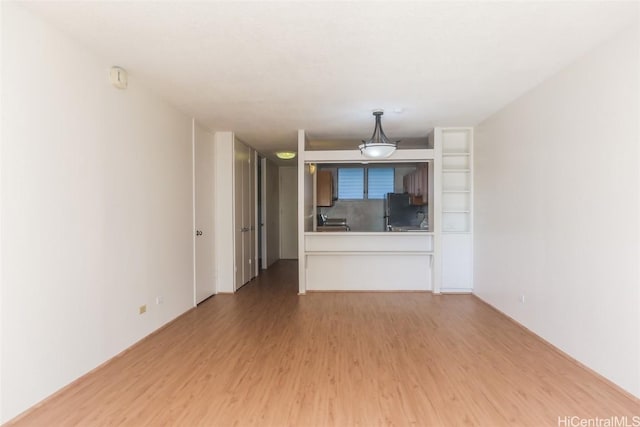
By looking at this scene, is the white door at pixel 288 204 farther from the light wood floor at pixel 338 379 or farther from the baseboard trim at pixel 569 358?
the baseboard trim at pixel 569 358

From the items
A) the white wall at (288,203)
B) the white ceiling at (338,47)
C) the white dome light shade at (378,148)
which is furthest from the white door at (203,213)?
the white wall at (288,203)

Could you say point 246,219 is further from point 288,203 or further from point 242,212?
point 288,203

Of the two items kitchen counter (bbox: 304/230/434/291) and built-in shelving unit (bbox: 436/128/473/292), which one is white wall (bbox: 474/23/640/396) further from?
kitchen counter (bbox: 304/230/434/291)

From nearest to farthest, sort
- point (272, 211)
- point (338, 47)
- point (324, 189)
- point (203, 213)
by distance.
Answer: point (338, 47)
point (203, 213)
point (324, 189)
point (272, 211)

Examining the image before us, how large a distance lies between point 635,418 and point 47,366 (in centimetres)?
372

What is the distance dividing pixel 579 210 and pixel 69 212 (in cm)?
400

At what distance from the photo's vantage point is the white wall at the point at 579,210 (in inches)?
96.7

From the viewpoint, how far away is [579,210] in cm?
296

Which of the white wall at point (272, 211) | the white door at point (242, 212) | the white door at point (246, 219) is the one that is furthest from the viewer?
the white wall at point (272, 211)

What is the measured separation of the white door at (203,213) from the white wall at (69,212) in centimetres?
102

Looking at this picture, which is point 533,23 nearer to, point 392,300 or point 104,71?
point 104,71

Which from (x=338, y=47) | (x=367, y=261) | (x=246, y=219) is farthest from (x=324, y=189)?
(x=338, y=47)

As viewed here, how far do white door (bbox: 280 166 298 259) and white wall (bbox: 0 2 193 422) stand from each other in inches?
237

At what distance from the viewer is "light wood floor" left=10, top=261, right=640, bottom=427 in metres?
2.19
